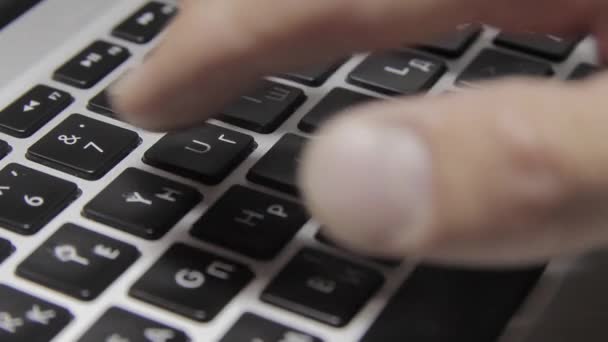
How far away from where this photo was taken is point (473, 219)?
230 millimetres

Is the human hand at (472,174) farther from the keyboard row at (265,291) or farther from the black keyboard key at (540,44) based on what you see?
the black keyboard key at (540,44)

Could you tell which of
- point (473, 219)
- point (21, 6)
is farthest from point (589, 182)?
point (21, 6)

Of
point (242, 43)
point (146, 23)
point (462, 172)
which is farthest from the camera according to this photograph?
point (146, 23)

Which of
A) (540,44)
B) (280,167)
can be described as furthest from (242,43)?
(540,44)

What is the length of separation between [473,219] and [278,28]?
128 millimetres

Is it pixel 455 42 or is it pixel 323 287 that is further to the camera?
pixel 455 42

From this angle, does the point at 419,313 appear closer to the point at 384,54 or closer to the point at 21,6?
the point at 384,54

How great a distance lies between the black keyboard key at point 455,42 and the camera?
420mm

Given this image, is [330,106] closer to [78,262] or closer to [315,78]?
[315,78]

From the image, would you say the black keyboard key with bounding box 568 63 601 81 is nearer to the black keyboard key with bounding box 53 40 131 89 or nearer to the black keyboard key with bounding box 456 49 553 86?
the black keyboard key with bounding box 456 49 553 86

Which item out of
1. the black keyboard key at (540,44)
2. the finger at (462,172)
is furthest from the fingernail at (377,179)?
the black keyboard key at (540,44)

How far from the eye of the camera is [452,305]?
0.98 ft

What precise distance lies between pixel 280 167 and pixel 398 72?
0.09 meters

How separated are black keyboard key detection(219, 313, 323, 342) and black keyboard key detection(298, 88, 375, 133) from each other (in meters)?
0.11
